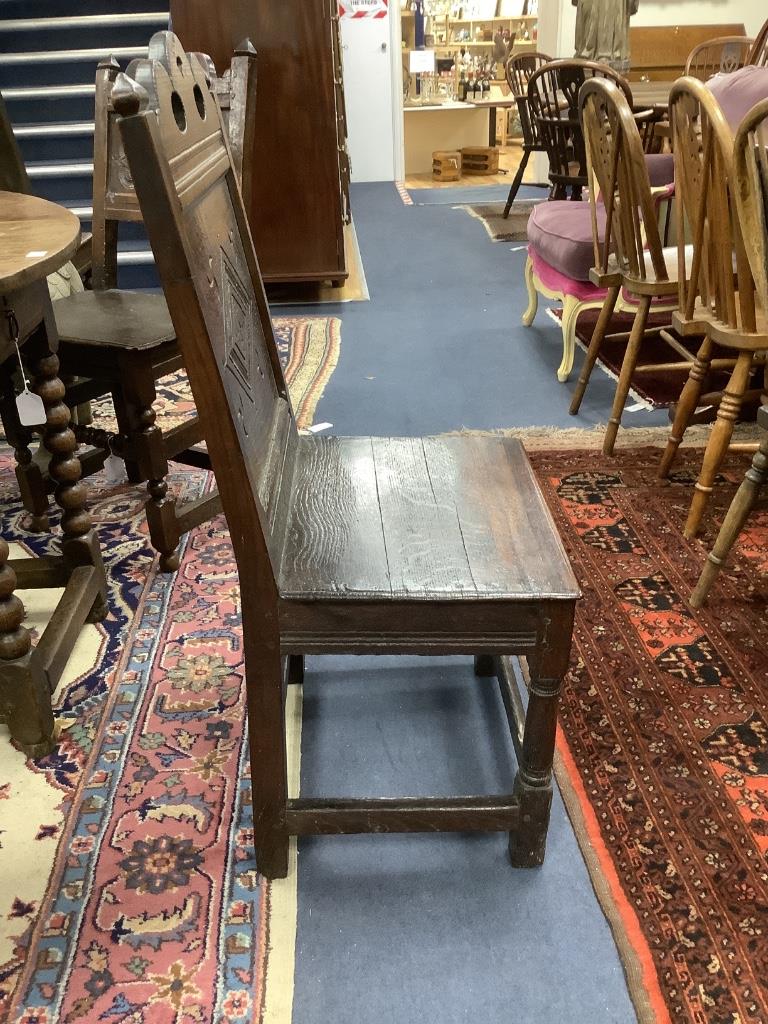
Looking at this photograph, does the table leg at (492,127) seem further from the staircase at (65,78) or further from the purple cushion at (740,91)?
the purple cushion at (740,91)

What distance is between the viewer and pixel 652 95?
4.50 m

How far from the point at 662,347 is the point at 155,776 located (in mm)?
2572

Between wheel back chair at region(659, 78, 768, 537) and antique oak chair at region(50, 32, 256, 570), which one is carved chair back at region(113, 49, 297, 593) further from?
wheel back chair at region(659, 78, 768, 537)

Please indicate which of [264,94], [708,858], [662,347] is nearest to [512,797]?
[708,858]

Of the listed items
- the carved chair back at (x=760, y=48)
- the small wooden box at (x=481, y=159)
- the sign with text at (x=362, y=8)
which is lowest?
the small wooden box at (x=481, y=159)

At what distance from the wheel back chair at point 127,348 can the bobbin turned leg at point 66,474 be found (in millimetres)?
159

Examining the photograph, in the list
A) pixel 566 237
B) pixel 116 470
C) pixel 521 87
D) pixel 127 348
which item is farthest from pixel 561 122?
pixel 127 348

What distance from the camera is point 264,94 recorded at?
140 inches

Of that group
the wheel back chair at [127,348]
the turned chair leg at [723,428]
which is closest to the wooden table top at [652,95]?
the turned chair leg at [723,428]

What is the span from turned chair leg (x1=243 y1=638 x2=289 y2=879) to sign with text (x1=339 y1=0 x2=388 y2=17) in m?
7.36

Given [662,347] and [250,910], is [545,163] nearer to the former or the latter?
[662,347]

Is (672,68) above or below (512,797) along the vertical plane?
above

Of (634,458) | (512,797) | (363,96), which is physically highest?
(363,96)

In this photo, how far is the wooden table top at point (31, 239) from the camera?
122cm
